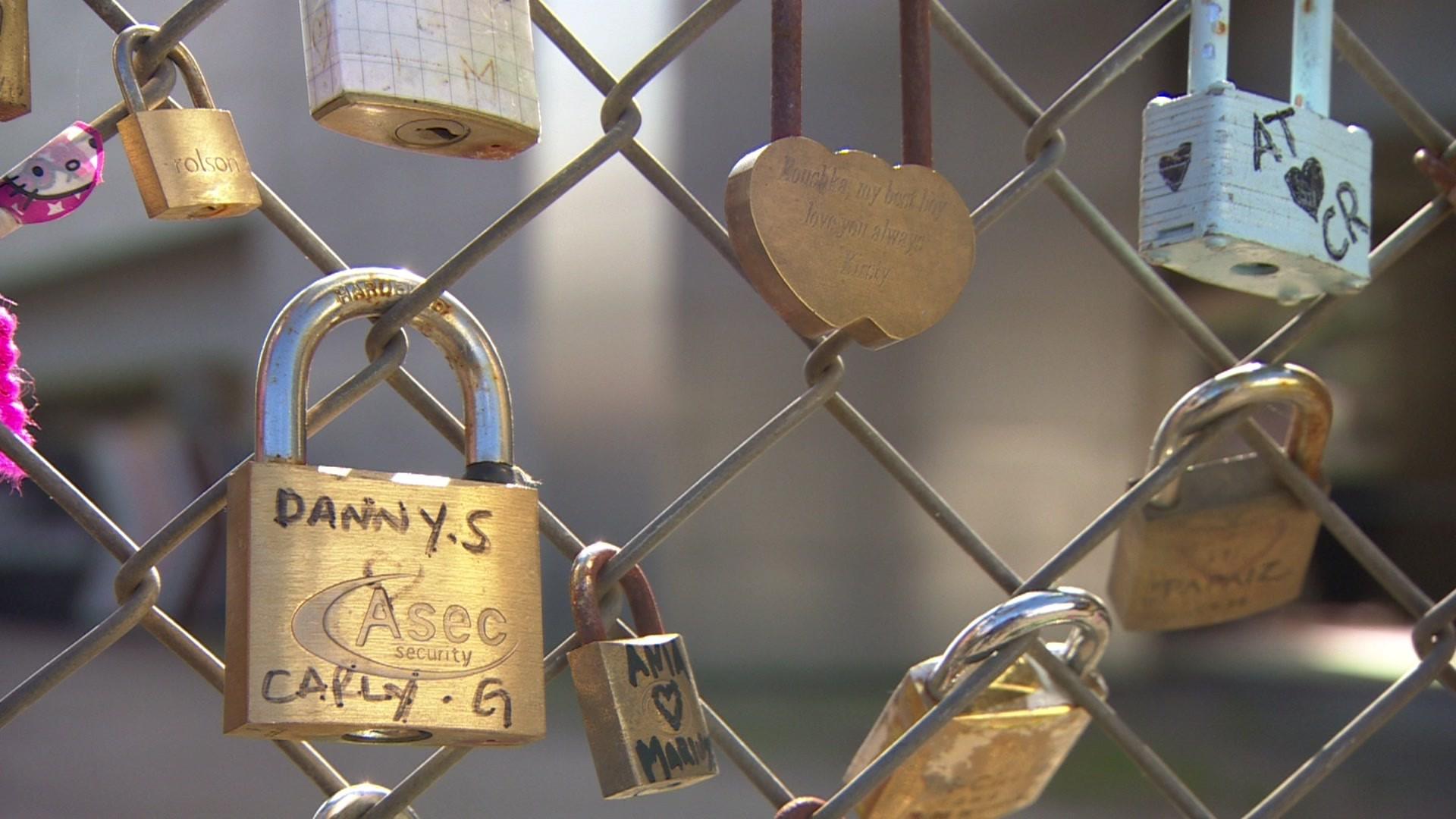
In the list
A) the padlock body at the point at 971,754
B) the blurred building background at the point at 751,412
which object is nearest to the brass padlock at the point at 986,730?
the padlock body at the point at 971,754

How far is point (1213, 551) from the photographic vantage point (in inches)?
26.8

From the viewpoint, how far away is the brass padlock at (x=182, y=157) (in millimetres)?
457

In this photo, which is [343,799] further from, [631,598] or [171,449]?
[171,449]

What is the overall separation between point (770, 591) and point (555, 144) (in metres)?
0.81

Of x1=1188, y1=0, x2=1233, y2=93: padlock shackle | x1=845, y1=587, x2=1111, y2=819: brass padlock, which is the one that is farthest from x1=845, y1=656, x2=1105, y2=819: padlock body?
x1=1188, y1=0, x2=1233, y2=93: padlock shackle

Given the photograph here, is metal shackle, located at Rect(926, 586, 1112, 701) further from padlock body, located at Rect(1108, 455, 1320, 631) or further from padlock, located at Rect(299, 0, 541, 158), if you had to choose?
padlock, located at Rect(299, 0, 541, 158)

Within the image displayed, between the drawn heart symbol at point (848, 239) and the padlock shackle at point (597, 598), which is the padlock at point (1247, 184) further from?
the padlock shackle at point (597, 598)

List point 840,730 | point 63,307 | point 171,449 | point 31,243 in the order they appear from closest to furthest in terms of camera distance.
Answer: point 31,243 → point 63,307 → point 171,449 → point 840,730

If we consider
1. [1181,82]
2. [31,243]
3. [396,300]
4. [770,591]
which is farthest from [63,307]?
[1181,82]

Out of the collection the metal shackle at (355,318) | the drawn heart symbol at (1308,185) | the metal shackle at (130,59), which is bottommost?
the drawn heart symbol at (1308,185)

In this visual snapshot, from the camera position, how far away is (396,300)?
0.47 meters

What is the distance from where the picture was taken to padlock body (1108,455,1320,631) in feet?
2.20

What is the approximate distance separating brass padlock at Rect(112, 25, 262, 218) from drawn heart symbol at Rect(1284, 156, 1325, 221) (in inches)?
14.9

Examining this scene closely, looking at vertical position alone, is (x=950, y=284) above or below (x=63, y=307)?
below
